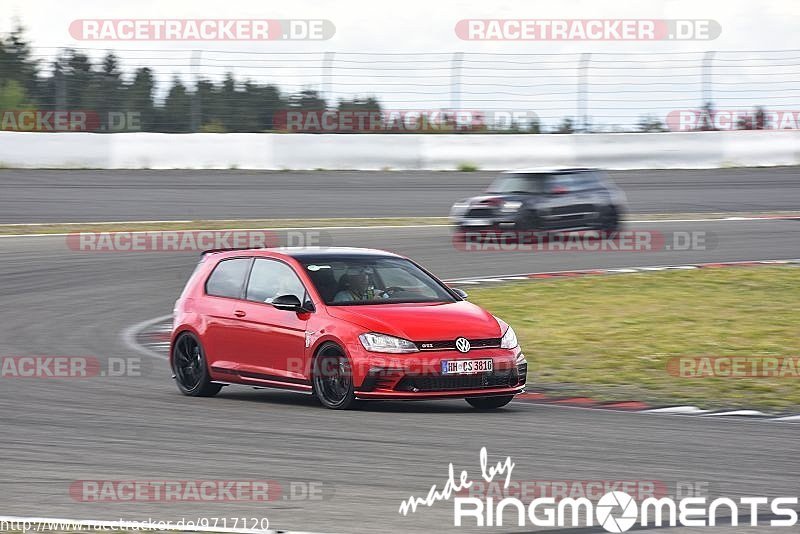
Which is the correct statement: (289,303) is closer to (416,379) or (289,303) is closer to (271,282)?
(271,282)

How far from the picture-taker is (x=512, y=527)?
662 centimetres

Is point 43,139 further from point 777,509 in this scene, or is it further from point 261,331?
point 777,509

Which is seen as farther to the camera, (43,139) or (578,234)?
(43,139)

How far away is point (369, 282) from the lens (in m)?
11.2

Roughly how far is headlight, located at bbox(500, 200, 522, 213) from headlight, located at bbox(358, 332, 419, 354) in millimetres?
13733

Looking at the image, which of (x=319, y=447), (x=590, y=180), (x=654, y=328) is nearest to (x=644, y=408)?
(x=319, y=447)

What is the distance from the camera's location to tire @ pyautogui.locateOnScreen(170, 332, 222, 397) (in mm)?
11773

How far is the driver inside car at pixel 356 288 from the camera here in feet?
36.0

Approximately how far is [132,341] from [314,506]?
8.63 metres

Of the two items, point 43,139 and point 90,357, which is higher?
point 43,139

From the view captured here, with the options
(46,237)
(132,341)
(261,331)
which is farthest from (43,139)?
(261,331)

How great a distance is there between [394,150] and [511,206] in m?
9.87

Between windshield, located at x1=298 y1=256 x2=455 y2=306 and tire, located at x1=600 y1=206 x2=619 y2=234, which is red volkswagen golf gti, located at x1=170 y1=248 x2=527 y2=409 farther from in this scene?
tire, located at x1=600 y1=206 x2=619 y2=234

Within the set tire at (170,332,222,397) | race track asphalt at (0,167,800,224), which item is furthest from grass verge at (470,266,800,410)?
race track asphalt at (0,167,800,224)
